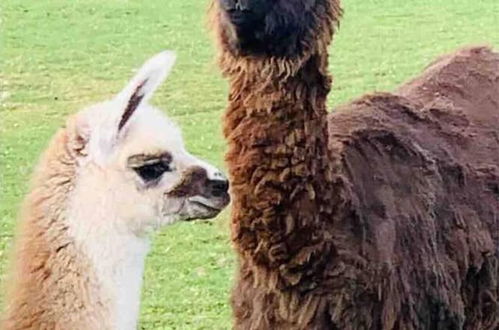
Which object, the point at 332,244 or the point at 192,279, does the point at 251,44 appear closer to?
the point at 332,244

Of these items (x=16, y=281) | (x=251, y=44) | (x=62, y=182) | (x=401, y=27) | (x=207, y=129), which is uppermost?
(x=251, y=44)

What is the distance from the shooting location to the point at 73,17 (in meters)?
16.0

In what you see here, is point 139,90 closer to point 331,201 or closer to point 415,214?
point 331,201

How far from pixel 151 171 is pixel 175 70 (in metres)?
9.00

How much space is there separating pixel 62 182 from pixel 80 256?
0.66 feet

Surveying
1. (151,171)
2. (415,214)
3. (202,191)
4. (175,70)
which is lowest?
(175,70)

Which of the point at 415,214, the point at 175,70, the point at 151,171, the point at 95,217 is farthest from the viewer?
the point at 175,70

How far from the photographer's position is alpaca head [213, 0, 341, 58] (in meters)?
3.72

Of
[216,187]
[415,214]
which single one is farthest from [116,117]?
[415,214]

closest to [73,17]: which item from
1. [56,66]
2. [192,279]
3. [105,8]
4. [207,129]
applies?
[105,8]

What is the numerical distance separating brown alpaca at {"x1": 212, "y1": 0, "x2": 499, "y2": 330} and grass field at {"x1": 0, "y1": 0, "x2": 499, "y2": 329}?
1.98ft

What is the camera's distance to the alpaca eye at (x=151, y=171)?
3.74 meters

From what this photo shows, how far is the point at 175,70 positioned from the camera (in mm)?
12703

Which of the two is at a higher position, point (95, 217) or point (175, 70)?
point (95, 217)
